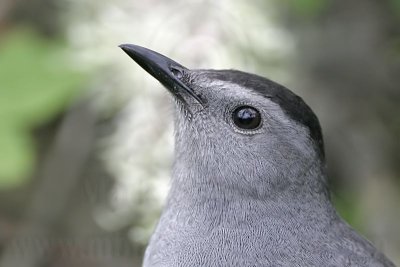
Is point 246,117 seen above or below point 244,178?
above

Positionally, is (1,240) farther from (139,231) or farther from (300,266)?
(300,266)

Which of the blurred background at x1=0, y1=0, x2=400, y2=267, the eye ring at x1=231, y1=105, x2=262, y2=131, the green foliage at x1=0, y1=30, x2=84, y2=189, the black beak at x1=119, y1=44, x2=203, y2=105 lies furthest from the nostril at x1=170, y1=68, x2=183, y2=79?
the green foliage at x1=0, y1=30, x2=84, y2=189

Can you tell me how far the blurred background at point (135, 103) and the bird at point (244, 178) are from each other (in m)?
0.65

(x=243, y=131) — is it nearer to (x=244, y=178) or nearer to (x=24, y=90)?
(x=244, y=178)

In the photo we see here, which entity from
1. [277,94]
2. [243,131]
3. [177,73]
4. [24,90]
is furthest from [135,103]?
[277,94]

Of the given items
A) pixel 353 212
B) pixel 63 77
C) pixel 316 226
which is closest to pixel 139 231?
pixel 63 77

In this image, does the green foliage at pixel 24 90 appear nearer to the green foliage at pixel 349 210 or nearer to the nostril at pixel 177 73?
the nostril at pixel 177 73

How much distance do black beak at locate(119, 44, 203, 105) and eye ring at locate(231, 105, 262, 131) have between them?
0.16m

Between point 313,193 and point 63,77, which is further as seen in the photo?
point 63,77

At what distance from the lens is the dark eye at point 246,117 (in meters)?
3.32

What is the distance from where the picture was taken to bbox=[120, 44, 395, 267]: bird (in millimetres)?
3217

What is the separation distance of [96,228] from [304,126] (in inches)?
115

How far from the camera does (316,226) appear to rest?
3.27 meters

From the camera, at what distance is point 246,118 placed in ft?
11.0
